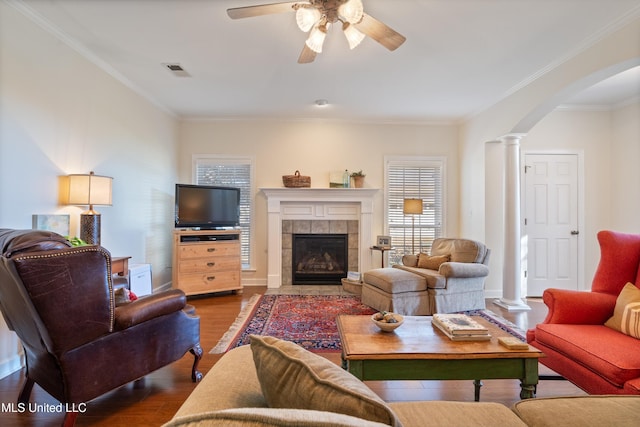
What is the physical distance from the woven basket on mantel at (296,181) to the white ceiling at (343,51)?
1088mm

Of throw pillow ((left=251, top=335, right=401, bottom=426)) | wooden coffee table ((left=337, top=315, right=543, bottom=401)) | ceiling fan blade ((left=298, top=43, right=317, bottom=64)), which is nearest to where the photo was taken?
throw pillow ((left=251, top=335, right=401, bottom=426))

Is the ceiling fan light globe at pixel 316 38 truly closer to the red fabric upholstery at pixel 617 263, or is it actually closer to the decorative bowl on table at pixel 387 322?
the decorative bowl on table at pixel 387 322

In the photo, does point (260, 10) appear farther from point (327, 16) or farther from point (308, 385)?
point (308, 385)

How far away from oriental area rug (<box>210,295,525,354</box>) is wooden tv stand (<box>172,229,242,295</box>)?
558 millimetres

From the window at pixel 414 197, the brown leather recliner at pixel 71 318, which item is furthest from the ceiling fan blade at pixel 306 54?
the window at pixel 414 197

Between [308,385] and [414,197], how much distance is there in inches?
195

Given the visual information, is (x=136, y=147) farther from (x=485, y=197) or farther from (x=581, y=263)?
(x=581, y=263)

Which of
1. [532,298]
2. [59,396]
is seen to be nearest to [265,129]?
[59,396]

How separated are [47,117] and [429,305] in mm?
4146

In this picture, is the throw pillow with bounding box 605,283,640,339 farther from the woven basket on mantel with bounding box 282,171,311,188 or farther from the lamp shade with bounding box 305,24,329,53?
the woven basket on mantel with bounding box 282,171,311,188

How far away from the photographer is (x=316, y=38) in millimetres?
2256

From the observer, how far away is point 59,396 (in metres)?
1.64

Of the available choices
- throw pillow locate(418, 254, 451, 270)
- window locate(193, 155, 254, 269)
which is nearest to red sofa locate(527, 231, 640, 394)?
throw pillow locate(418, 254, 451, 270)

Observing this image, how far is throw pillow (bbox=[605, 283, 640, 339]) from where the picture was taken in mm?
1809
